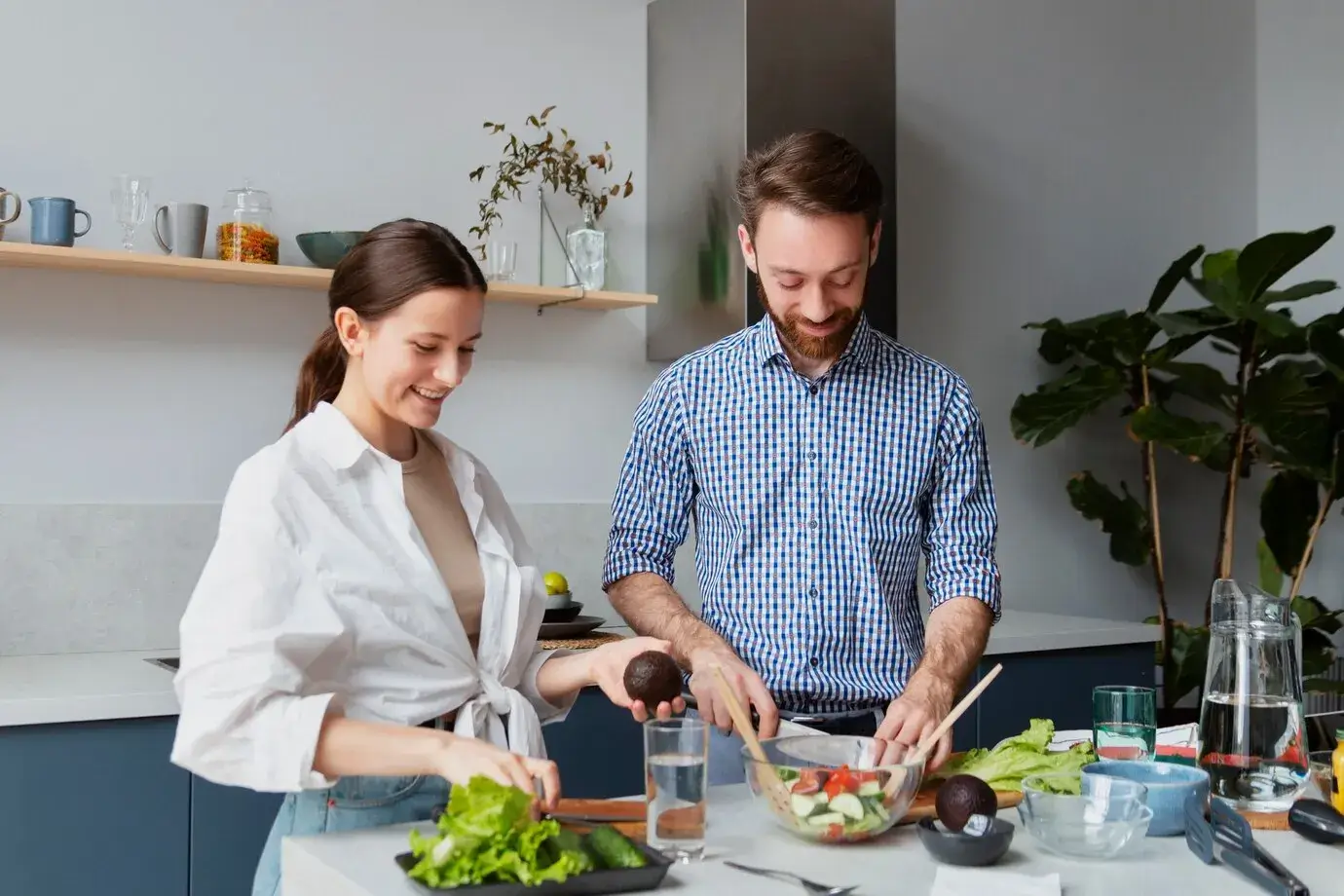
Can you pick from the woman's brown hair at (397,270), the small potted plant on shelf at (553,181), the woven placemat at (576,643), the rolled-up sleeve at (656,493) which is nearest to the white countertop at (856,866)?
the woman's brown hair at (397,270)

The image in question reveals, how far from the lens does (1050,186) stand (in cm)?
454

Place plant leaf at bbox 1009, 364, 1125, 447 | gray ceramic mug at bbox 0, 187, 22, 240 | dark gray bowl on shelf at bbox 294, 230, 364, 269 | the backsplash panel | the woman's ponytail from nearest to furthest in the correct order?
1. the woman's ponytail
2. gray ceramic mug at bbox 0, 187, 22, 240
3. the backsplash panel
4. dark gray bowl on shelf at bbox 294, 230, 364, 269
5. plant leaf at bbox 1009, 364, 1125, 447

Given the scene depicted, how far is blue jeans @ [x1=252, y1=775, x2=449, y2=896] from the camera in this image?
1599 millimetres

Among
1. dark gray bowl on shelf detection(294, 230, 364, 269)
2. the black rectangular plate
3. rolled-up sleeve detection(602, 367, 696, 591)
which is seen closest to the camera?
the black rectangular plate

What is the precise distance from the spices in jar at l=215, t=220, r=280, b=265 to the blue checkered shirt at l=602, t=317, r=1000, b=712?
1173 mm

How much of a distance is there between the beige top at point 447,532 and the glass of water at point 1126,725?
30.9 inches

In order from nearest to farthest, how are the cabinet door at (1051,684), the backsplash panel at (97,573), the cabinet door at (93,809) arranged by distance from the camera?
the cabinet door at (93,809), the backsplash panel at (97,573), the cabinet door at (1051,684)

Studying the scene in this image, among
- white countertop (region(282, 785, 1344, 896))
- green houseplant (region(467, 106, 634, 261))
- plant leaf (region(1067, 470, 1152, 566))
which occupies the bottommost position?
white countertop (region(282, 785, 1344, 896))

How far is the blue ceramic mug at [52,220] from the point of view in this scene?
9.23 ft

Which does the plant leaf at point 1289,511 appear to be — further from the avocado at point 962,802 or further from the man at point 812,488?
the avocado at point 962,802

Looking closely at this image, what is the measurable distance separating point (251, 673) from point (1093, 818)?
86 centimetres

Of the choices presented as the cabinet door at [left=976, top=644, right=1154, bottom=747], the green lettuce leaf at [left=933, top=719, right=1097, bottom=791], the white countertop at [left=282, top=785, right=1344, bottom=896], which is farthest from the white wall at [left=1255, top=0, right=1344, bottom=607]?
the white countertop at [left=282, top=785, right=1344, bottom=896]

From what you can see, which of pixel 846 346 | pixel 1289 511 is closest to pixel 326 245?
pixel 846 346

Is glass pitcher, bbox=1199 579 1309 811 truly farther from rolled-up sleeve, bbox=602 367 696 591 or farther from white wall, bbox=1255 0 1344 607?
white wall, bbox=1255 0 1344 607
